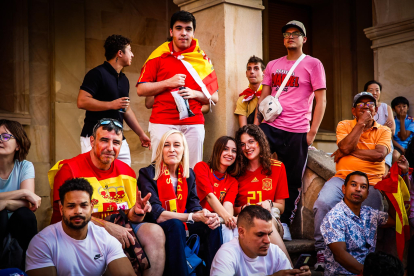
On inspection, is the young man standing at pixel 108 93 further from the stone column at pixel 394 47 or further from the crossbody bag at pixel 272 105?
the stone column at pixel 394 47

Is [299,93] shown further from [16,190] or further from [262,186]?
[16,190]

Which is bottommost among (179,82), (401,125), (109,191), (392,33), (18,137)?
(109,191)

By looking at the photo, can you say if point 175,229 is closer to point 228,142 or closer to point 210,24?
point 228,142

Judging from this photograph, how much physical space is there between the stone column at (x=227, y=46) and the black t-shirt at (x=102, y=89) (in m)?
1.24

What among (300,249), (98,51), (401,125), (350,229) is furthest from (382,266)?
(98,51)

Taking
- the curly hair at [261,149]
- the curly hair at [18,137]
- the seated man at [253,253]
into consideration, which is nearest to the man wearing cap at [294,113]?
the curly hair at [261,149]

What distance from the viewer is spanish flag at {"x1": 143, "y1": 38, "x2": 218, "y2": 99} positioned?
5.33 metres

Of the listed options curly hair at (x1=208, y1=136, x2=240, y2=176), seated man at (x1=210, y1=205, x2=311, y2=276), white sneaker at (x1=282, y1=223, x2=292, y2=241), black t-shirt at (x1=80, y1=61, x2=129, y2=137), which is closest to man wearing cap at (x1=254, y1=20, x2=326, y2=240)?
white sneaker at (x1=282, y1=223, x2=292, y2=241)

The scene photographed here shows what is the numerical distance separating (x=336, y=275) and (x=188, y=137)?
1.94m

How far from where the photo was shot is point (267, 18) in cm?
997

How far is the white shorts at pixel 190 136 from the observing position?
17.0 ft

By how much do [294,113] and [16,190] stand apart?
2835 mm

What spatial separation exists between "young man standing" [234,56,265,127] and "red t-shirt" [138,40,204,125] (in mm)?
642

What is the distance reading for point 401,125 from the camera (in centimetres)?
757
